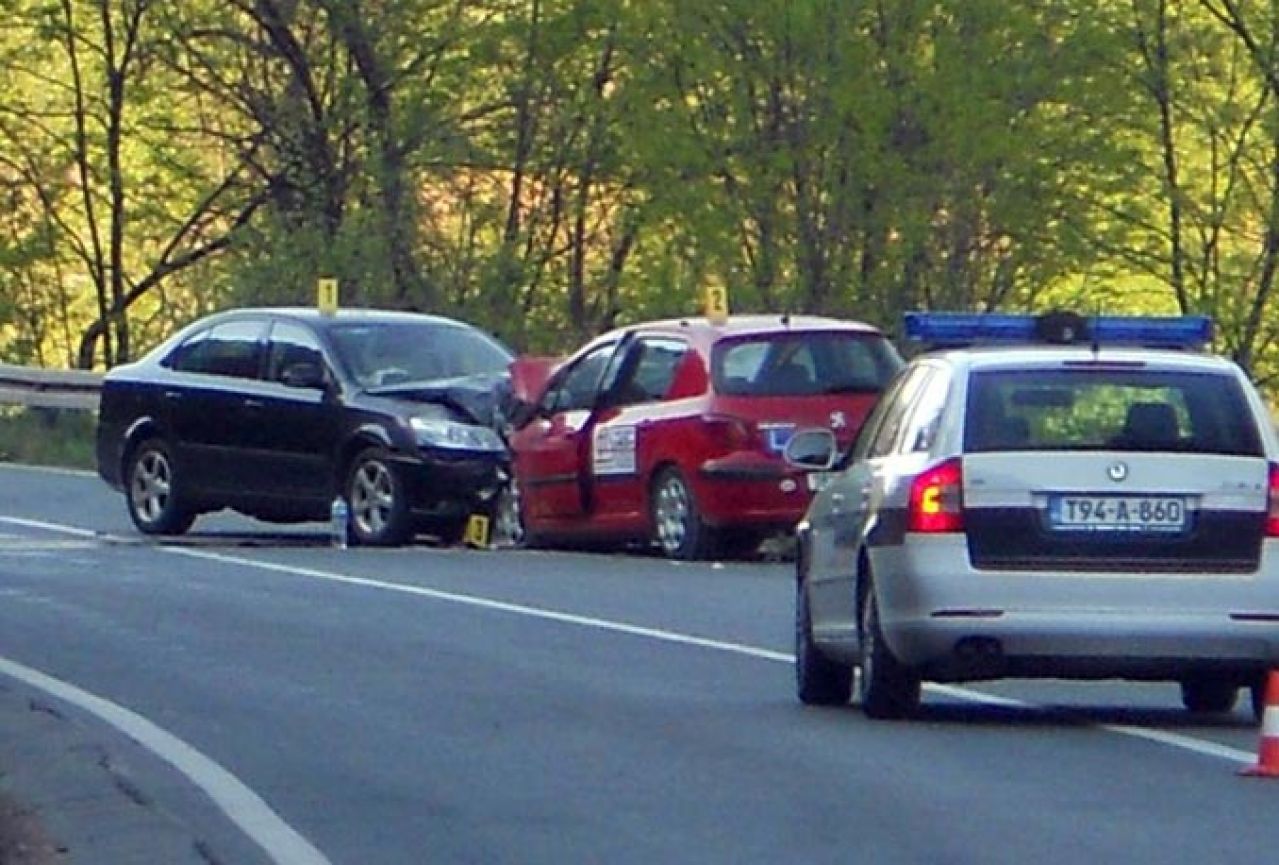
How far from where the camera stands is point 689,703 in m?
14.8

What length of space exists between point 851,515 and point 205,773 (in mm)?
3036

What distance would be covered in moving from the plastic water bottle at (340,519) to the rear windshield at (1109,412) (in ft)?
39.3

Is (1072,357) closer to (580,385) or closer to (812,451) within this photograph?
(812,451)

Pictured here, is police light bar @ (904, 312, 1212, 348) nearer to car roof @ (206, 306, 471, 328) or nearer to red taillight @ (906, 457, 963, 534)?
red taillight @ (906, 457, 963, 534)

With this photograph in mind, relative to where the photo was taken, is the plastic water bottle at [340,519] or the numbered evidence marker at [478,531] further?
the numbered evidence marker at [478,531]

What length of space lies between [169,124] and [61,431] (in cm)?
794

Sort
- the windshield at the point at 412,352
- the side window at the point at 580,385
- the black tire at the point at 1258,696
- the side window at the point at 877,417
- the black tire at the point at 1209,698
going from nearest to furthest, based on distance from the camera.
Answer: the black tire at the point at 1258,696
the black tire at the point at 1209,698
the side window at the point at 877,417
the side window at the point at 580,385
the windshield at the point at 412,352

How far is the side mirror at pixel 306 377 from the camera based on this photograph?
2562 centimetres

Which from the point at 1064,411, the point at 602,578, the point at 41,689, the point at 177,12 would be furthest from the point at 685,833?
the point at 177,12

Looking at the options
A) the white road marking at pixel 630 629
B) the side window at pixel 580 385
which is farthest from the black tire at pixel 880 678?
the side window at pixel 580 385

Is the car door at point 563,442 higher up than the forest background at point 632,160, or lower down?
lower down

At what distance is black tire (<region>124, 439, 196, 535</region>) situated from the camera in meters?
26.6

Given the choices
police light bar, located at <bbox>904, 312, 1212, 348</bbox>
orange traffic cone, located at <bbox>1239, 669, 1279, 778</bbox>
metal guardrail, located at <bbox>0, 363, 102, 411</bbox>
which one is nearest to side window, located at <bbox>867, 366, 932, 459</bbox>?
police light bar, located at <bbox>904, 312, 1212, 348</bbox>

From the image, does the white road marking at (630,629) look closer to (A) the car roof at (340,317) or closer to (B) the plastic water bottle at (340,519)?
(B) the plastic water bottle at (340,519)
